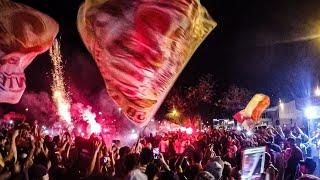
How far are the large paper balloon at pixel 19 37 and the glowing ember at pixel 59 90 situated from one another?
24839 mm

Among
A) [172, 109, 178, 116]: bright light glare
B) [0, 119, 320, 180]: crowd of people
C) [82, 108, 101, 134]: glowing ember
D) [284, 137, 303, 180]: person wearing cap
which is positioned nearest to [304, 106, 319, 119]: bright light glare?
[0, 119, 320, 180]: crowd of people

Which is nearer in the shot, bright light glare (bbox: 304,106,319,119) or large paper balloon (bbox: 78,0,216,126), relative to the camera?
large paper balloon (bbox: 78,0,216,126)

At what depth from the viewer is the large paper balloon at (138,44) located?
5.70 metres

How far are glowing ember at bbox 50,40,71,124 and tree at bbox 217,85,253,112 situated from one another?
1561 centimetres

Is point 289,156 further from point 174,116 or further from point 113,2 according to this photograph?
point 174,116

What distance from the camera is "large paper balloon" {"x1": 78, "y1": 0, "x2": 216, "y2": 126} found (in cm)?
570

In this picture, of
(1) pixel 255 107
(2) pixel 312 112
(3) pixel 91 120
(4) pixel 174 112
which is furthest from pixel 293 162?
(4) pixel 174 112

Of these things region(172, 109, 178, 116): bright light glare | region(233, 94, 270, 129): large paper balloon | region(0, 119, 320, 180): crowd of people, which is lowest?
region(0, 119, 320, 180): crowd of people

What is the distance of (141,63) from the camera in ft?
18.8

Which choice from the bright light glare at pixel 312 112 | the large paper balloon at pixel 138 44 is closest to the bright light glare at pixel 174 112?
the bright light glare at pixel 312 112

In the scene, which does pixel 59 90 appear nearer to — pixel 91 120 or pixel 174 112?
pixel 174 112

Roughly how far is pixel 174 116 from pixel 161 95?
36.2 meters

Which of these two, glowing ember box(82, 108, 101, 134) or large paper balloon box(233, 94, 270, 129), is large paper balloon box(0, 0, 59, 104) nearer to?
large paper balloon box(233, 94, 270, 129)

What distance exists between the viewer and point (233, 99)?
1815 inches
